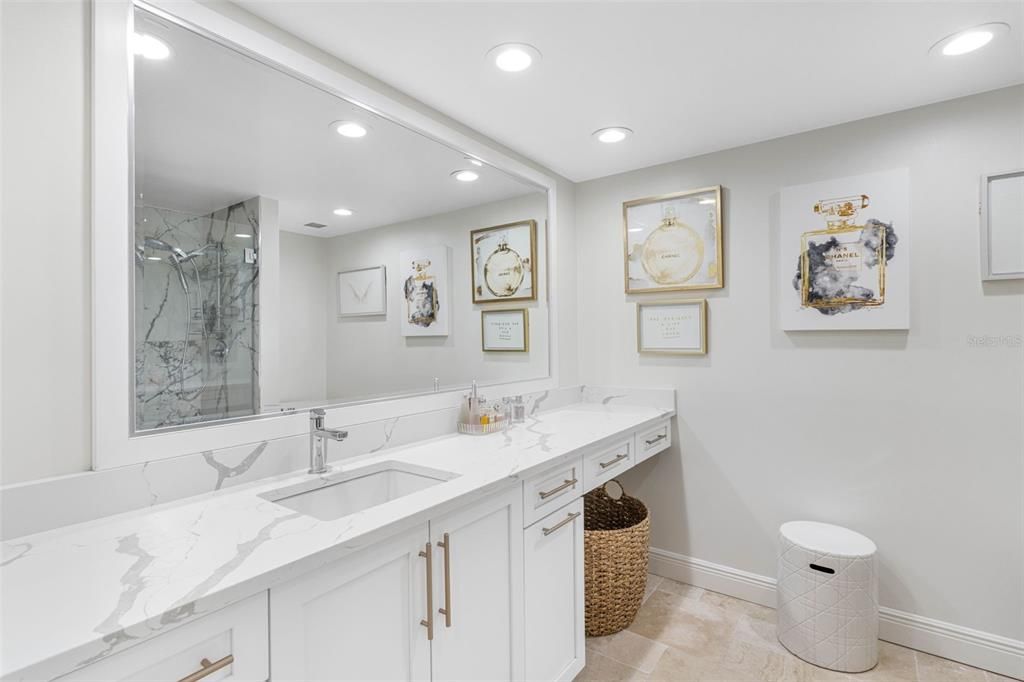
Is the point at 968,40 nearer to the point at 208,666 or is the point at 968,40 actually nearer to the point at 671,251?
the point at 671,251

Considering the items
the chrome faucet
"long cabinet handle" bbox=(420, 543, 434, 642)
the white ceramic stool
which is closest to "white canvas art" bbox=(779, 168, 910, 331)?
the white ceramic stool

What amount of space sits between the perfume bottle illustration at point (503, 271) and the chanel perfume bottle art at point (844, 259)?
131 cm

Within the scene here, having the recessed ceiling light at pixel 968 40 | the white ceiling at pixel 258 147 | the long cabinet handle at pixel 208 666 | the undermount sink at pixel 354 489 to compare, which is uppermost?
the recessed ceiling light at pixel 968 40

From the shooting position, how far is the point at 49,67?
1.09m

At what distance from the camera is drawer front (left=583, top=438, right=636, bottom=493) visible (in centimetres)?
192

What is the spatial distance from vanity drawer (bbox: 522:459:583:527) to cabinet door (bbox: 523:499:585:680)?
34 millimetres

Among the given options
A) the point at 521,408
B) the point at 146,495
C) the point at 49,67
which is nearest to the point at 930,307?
the point at 521,408

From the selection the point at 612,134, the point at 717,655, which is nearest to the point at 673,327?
the point at 612,134

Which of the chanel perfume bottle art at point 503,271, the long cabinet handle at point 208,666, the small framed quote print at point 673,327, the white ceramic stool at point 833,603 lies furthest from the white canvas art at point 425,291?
the white ceramic stool at point 833,603

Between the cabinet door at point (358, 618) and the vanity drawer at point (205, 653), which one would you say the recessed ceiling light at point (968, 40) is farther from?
the vanity drawer at point (205, 653)

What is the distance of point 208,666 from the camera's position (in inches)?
32.5

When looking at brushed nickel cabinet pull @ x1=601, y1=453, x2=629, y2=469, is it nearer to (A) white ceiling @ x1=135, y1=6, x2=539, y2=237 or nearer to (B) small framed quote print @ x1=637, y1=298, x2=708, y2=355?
(B) small framed quote print @ x1=637, y1=298, x2=708, y2=355

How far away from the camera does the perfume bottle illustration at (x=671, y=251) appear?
2.60m

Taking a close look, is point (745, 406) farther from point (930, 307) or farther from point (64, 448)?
point (64, 448)
